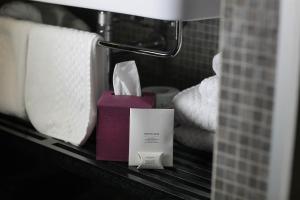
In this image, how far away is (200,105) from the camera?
4.49 ft

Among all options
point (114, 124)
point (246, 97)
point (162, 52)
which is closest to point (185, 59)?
point (162, 52)

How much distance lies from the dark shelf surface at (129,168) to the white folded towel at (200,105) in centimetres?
9

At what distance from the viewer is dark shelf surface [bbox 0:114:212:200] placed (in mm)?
1245

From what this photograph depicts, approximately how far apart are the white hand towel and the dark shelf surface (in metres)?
0.07

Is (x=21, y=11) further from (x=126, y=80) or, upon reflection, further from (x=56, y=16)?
(x=126, y=80)

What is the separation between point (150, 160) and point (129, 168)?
0.18ft

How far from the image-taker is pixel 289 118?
2.99 ft

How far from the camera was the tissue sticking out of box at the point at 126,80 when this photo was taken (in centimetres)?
140

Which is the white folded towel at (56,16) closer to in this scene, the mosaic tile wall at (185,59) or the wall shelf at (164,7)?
the mosaic tile wall at (185,59)

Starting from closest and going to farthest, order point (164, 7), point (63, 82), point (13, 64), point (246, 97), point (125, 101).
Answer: point (246, 97)
point (164, 7)
point (125, 101)
point (63, 82)
point (13, 64)

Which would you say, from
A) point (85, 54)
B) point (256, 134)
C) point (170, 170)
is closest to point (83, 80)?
point (85, 54)

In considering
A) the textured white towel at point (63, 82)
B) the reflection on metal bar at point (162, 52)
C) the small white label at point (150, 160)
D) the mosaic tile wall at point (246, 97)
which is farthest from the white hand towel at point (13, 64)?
the mosaic tile wall at point (246, 97)

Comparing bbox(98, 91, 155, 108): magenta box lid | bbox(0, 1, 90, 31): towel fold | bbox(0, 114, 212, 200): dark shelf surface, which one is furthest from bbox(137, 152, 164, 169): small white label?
bbox(0, 1, 90, 31): towel fold

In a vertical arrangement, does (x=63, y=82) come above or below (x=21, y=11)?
below
